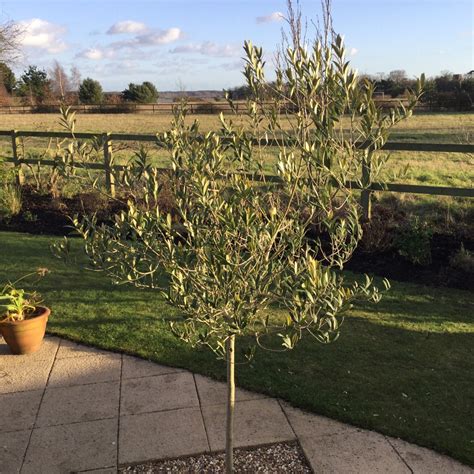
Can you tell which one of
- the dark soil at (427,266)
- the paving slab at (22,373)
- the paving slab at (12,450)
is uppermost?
the dark soil at (427,266)

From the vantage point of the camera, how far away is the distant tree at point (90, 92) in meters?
49.7

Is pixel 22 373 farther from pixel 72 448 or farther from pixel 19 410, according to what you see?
pixel 72 448

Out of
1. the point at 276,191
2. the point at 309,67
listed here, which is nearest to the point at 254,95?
the point at 309,67

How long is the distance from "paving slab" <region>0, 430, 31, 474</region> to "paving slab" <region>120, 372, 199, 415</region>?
25.1 inches

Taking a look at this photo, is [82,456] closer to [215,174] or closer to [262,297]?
[262,297]

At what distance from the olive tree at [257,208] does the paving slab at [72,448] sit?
3.69ft

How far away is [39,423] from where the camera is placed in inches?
132

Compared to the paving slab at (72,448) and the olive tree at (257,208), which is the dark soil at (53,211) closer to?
the paving slab at (72,448)

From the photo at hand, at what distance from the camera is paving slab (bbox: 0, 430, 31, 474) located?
115 inches

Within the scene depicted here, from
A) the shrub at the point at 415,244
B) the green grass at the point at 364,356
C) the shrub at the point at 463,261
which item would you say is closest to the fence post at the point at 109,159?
the green grass at the point at 364,356

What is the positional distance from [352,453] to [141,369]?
1.84m

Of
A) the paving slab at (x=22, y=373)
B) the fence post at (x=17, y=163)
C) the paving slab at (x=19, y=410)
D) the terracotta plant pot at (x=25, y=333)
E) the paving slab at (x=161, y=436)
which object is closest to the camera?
the paving slab at (x=161, y=436)

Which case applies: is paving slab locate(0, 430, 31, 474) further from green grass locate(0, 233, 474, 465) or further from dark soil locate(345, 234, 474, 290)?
dark soil locate(345, 234, 474, 290)

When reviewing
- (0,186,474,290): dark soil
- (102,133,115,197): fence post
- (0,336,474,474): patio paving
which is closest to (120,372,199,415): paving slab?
(0,336,474,474): patio paving
